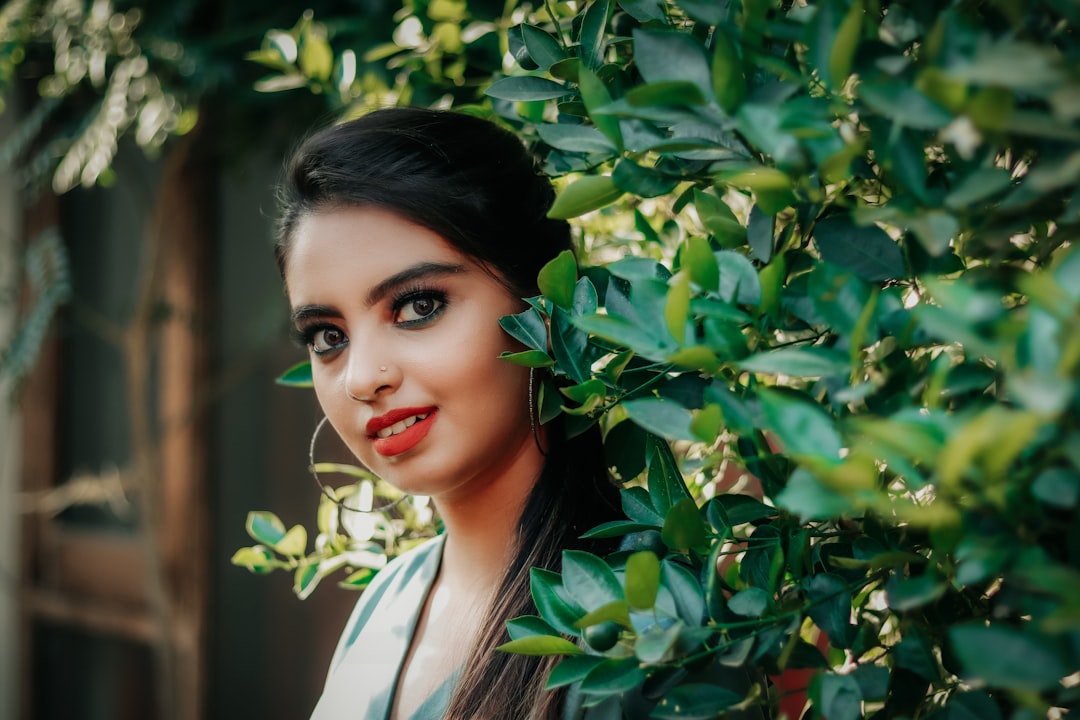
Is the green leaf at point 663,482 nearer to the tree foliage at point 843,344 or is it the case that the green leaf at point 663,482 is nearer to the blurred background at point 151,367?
the tree foliage at point 843,344

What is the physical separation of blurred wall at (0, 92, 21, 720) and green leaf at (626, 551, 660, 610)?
316 centimetres

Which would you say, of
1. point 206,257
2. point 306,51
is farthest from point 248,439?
point 306,51

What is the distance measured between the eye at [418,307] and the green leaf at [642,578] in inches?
16.5

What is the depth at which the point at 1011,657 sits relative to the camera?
0.38 metres

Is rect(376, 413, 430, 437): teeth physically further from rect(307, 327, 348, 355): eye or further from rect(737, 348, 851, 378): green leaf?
rect(737, 348, 851, 378): green leaf

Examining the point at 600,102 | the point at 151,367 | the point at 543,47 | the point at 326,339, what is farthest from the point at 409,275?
the point at 151,367

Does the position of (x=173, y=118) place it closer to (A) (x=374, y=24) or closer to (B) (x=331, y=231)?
(A) (x=374, y=24)

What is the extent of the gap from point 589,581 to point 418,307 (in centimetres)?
38

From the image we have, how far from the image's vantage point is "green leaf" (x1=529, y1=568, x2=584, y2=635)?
0.62m

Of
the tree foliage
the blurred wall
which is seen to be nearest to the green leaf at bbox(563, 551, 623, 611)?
the tree foliage

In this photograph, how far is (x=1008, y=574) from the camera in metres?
0.44

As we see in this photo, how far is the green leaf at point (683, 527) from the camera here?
1.96 feet

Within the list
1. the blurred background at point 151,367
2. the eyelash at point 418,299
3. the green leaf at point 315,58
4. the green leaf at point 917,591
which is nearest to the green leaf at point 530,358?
the eyelash at point 418,299

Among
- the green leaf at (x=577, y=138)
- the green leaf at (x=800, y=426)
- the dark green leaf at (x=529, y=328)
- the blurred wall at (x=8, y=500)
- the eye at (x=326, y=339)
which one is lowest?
the blurred wall at (x=8, y=500)
